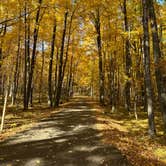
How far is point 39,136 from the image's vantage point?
1422 centimetres

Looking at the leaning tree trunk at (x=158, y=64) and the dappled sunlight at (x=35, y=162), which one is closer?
the dappled sunlight at (x=35, y=162)

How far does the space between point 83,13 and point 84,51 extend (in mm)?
9191

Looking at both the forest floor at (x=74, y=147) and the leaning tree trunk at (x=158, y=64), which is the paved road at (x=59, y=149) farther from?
the leaning tree trunk at (x=158, y=64)

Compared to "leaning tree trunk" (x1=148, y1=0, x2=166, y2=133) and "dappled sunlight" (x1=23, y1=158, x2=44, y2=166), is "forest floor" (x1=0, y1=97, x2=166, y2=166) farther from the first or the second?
"leaning tree trunk" (x1=148, y1=0, x2=166, y2=133)

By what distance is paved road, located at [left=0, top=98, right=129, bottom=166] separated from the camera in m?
10.1

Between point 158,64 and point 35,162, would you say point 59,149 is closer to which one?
point 35,162

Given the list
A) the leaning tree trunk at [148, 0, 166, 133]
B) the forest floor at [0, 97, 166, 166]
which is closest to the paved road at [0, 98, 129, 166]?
the forest floor at [0, 97, 166, 166]

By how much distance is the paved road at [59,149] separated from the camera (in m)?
10.1

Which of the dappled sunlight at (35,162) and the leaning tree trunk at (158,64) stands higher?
the leaning tree trunk at (158,64)

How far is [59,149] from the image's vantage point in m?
11.7

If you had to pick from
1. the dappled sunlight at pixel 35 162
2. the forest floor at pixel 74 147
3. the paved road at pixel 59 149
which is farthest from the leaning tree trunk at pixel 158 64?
the dappled sunlight at pixel 35 162

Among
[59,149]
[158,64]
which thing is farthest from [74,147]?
[158,64]

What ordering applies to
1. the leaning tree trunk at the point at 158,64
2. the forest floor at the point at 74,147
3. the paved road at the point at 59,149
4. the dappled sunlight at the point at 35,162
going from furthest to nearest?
1. the leaning tree trunk at the point at 158,64
2. the forest floor at the point at 74,147
3. the paved road at the point at 59,149
4. the dappled sunlight at the point at 35,162

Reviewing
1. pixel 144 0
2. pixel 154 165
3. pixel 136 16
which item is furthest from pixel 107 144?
pixel 136 16
